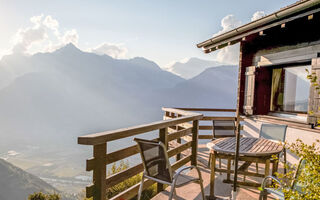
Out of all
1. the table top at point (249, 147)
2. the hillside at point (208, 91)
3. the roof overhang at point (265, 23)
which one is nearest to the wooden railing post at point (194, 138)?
the table top at point (249, 147)

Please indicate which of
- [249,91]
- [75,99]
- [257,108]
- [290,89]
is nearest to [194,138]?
[257,108]

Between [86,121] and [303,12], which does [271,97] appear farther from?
[86,121]

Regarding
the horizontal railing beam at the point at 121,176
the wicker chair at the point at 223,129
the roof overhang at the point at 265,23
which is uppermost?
the roof overhang at the point at 265,23

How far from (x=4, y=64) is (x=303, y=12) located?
175m

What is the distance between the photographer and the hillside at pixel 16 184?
40.5m

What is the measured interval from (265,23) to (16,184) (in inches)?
1999

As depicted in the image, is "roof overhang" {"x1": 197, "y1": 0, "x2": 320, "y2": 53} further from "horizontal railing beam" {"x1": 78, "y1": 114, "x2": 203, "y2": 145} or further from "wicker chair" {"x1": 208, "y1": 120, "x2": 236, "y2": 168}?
"horizontal railing beam" {"x1": 78, "y1": 114, "x2": 203, "y2": 145}

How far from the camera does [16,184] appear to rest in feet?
142

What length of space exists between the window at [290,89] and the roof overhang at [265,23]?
4.66ft

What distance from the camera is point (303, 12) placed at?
334 cm

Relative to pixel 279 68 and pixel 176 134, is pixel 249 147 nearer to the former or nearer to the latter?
pixel 176 134

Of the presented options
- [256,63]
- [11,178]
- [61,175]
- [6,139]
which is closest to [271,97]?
[256,63]

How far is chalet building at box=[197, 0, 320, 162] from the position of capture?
A: 4.00m

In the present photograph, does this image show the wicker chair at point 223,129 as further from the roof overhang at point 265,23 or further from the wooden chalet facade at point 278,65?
the roof overhang at point 265,23
